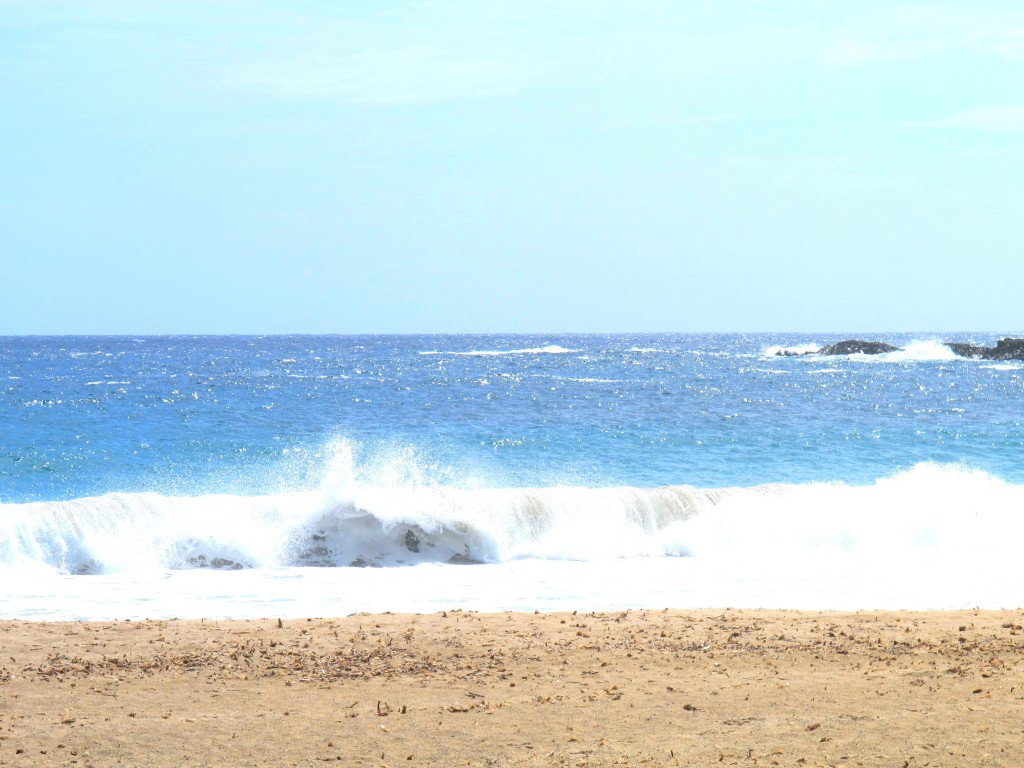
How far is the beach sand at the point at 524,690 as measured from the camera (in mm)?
7188

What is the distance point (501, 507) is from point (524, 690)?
9.96m

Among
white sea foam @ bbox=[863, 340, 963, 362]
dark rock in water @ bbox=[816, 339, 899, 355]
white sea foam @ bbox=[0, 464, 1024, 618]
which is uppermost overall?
dark rock in water @ bbox=[816, 339, 899, 355]

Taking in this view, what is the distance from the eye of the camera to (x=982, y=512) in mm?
19359

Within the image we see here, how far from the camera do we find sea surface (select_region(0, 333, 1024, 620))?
1424 cm

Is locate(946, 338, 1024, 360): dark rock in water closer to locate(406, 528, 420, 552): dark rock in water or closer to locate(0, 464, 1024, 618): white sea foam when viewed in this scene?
locate(0, 464, 1024, 618): white sea foam

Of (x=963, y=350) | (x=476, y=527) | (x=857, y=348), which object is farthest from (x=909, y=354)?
(x=476, y=527)

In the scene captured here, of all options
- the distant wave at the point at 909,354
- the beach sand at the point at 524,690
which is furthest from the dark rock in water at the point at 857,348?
the beach sand at the point at 524,690

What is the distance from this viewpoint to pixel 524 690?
866 centimetres

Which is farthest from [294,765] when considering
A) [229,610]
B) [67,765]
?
[229,610]

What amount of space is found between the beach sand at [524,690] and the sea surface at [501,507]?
7.48 feet

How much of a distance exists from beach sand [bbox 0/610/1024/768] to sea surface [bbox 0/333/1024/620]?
7.48 feet

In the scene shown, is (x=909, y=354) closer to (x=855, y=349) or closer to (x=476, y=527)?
(x=855, y=349)

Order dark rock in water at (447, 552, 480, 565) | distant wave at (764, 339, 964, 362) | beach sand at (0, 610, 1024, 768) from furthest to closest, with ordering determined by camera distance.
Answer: distant wave at (764, 339, 964, 362)
dark rock in water at (447, 552, 480, 565)
beach sand at (0, 610, 1024, 768)

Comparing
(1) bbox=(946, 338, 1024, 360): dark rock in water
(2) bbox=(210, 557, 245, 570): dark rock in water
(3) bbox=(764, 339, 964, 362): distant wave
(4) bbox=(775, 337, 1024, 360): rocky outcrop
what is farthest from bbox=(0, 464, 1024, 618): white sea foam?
(3) bbox=(764, 339, 964, 362): distant wave
